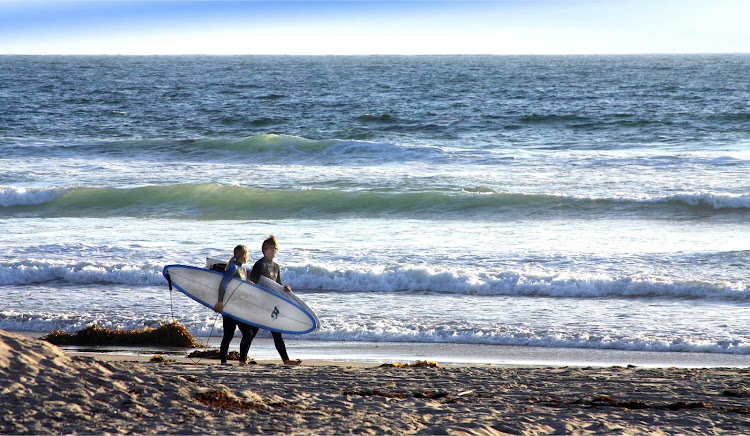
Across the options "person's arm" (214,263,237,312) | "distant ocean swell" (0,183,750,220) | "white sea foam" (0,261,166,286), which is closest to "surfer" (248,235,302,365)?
"person's arm" (214,263,237,312)

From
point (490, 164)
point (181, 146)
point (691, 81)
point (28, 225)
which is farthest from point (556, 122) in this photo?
point (691, 81)

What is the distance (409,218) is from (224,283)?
10.3 metres

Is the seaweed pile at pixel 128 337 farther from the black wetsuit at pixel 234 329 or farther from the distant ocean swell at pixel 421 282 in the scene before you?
the distant ocean swell at pixel 421 282

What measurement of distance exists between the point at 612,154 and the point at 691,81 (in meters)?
43.1

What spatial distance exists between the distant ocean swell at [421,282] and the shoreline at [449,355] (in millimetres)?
2423

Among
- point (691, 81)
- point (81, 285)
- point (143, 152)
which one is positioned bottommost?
point (81, 285)

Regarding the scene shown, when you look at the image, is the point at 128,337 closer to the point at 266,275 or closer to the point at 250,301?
the point at 250,301

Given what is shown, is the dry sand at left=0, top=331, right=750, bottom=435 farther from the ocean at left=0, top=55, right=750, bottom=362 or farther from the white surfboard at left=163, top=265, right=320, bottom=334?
the ocean at left=0, top=55, right=750, bottom=362

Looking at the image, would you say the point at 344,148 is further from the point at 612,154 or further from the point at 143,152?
the point at 612,154

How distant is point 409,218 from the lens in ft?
56.4

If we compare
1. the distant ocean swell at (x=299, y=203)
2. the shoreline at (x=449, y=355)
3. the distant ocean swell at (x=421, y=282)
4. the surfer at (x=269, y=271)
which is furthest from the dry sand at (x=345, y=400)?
the distant ocean swell at (x=299, y=203)

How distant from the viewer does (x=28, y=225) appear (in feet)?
52.8

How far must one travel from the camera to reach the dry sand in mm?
4602

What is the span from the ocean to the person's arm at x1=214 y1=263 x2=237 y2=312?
5.94ft
